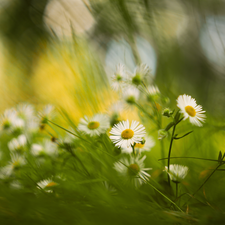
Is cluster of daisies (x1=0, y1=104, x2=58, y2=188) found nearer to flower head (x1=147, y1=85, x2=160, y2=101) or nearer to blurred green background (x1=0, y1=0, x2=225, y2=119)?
blurred green background (x1=0, y1=0, x2=225, y2=119)

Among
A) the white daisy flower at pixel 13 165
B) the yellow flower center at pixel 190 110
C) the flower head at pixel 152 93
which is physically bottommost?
the white daisy flower at pixel 13 165

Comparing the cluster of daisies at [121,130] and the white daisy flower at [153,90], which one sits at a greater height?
the white daisy flower at [153,90]

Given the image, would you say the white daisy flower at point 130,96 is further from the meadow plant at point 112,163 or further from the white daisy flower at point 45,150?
the white daisy flower at point 45,150

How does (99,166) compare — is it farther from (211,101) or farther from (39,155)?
(211,101)

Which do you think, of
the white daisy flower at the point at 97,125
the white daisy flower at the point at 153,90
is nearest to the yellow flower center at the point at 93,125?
the white daisy flower at the point at 97,125

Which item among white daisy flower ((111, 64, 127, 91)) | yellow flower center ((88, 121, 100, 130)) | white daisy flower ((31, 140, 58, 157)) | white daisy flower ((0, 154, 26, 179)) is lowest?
white daisy flower ((0, 154, 26, 179))

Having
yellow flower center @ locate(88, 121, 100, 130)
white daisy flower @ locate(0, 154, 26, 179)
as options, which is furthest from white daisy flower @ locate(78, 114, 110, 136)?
white daisy flower @ locate(0, 154, 26, 179)
